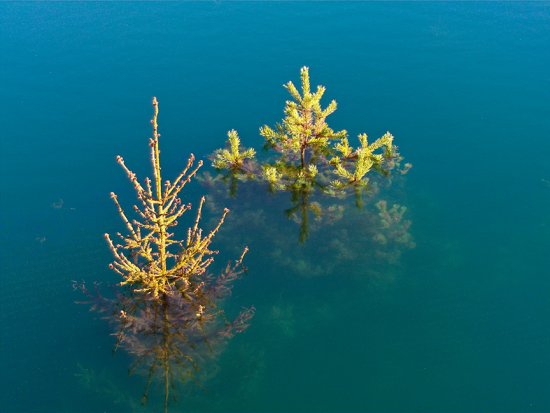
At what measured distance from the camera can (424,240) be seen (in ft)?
25.0

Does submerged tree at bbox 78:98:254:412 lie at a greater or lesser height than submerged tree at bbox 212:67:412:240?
lesser

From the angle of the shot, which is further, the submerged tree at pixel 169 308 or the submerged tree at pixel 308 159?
the submerged tree at pixel 308 159


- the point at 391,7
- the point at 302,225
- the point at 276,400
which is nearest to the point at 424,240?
the point at 302,225

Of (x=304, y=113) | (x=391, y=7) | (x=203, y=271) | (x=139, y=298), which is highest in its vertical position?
(x=391, y=7)

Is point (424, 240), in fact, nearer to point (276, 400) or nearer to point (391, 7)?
point (276, 400)

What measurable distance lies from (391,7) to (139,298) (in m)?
9.86

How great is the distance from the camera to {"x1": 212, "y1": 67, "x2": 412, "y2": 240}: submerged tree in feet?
26.5

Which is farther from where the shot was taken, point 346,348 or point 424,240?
point 424,240

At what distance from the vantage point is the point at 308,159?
28.9 feet

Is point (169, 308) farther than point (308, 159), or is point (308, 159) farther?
point (308, 159)

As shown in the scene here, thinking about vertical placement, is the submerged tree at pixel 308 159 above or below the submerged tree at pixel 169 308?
above

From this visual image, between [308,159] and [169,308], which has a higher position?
[308,159]

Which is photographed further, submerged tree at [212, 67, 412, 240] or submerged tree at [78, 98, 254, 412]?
submerged tree at [212, 67, 412, 240]

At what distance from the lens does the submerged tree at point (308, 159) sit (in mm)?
8086
